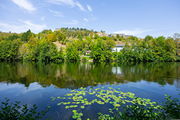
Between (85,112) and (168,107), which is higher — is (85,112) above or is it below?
below

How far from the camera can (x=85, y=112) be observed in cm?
654

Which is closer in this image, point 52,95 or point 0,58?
point 52,95

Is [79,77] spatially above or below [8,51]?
below

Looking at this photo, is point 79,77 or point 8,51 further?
point 8,51

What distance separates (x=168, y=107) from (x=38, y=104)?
7.04m

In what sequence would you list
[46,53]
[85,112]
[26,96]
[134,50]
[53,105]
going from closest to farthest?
[85,112]
[53,105]
[26,96]
[46,53]
[134,50]

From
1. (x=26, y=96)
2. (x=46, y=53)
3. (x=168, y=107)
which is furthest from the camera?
(x=46, y=53)

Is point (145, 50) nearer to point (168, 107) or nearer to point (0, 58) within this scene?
point (168, 107)

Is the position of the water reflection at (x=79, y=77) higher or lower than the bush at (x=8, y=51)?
lower

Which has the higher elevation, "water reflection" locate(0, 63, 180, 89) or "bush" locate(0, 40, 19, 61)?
"bush" locate(0, 40, 19, 61)

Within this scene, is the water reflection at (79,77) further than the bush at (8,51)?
No

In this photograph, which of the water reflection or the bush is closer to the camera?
the water reflection

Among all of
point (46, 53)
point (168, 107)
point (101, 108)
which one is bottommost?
point (101, 108)

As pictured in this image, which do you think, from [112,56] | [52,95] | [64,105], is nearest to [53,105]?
[64,105]
